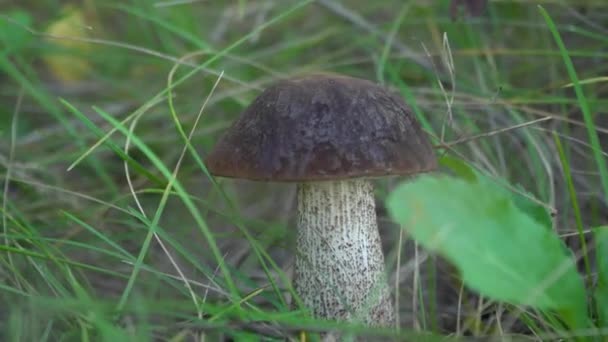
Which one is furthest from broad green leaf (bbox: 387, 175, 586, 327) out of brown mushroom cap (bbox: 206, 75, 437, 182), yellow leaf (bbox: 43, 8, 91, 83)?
yellow leaf (bbox: 43, 8, 91, 83)

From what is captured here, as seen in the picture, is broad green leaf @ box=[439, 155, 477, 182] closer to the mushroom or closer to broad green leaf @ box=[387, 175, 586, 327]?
the mushroom

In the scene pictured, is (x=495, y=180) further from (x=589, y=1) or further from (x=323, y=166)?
(x=589, y=1)

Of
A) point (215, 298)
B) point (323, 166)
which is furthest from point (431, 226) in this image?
point (215, 298)

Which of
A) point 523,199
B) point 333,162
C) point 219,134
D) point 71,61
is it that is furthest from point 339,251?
point 71,61

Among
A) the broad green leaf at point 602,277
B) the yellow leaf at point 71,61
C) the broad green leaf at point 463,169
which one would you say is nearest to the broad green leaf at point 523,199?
the broad green leaf at point 463,169

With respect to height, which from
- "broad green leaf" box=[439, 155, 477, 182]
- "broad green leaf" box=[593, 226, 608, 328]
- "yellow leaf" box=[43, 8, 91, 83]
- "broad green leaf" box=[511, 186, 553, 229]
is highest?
"yellow leaf" box=[43, 8, 91, 83]
